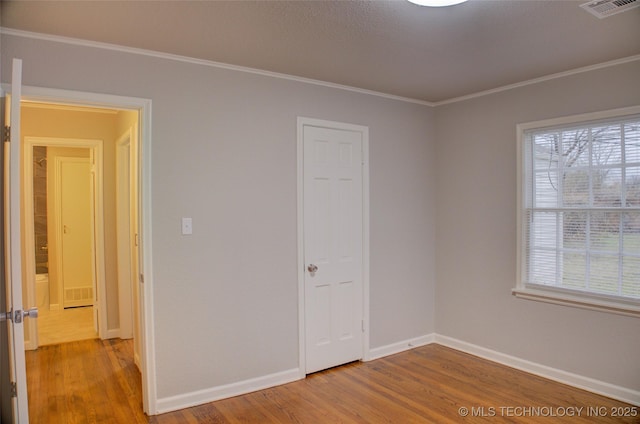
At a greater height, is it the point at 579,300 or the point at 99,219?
the point at 99,219

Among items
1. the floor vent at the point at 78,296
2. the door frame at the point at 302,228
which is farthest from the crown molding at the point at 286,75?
the floor vent at the point at 78,296

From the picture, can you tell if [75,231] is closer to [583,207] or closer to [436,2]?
[436,2]

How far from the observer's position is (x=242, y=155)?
10.9ft

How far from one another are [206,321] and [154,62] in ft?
Result: 6.08

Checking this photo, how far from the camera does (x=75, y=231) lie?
6262 mm

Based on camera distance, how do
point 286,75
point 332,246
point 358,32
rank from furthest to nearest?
1. point 332,246
2. point 286,75
3. point 358,32

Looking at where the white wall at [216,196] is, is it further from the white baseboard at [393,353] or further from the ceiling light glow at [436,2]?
the ceiling light glow at [436,2]

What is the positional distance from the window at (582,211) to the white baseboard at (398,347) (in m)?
1.12

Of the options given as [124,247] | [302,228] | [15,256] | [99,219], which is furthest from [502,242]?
[99,219]

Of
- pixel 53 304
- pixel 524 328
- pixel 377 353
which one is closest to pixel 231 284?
pixel 377 353

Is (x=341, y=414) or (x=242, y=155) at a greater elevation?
(x=242, y=155)

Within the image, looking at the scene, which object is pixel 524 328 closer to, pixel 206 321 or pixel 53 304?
pixel 206 321

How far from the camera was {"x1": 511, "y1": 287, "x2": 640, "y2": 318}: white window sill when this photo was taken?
3111 millimetres

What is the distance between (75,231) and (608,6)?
6.56m
